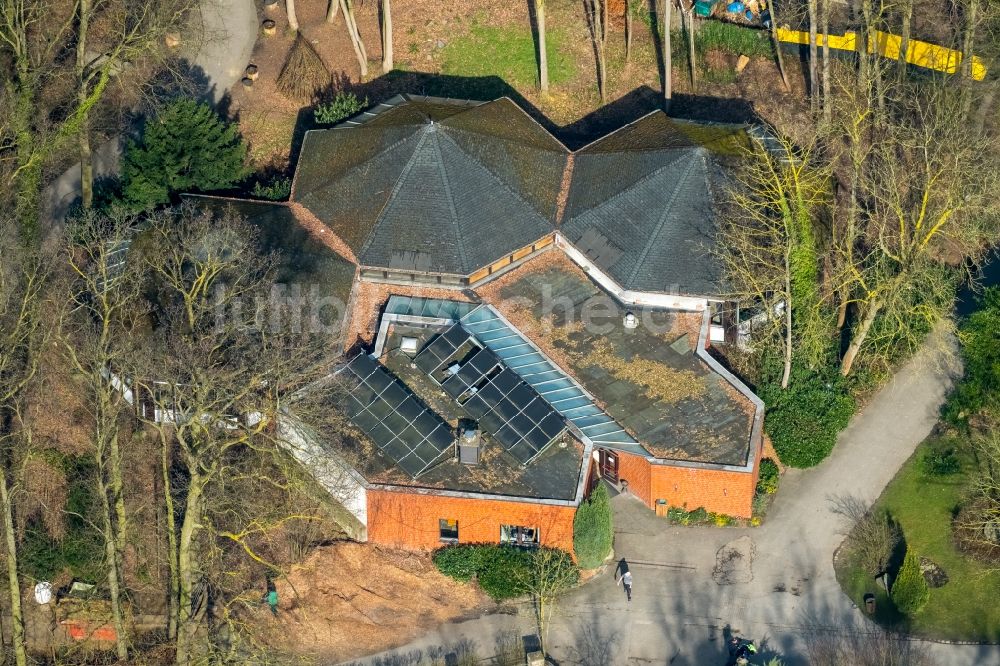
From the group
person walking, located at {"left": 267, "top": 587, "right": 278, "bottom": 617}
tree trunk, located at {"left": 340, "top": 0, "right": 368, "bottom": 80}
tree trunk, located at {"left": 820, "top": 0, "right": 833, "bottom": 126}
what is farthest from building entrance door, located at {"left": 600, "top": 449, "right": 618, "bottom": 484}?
tree trunk, located at {"left": 340, "top": 0, "right": 368, "bottom": 80}

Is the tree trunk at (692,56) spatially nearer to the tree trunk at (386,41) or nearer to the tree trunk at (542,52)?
the tree trunk at (542,52)

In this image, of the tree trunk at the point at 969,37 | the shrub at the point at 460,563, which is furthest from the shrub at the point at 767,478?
the tree trunk at the point at 969,37

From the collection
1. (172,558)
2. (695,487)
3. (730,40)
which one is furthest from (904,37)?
(172,558)

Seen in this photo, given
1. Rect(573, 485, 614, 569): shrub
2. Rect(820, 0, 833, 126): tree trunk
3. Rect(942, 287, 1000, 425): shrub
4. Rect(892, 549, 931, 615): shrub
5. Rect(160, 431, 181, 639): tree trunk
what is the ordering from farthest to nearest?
Rect(820, 0, 833, 126): tree trunk
Rect(942, 287, 1000, 425): shrub
Rect(573, 485, 614, 569): shrub
Rect(892, 549, 931, 615): shrub
Rect(160, 431, 181, 639): tree trunk

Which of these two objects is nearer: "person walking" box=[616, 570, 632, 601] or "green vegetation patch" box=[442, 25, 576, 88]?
"person walking" box=[616, 570, 632, 601]

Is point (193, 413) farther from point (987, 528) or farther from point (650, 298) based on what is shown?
point (987, 528)

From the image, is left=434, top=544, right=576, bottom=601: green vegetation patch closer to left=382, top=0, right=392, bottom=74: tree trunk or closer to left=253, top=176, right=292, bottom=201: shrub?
left=253, top=176, right=292, bottom=201: shrub
